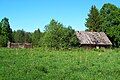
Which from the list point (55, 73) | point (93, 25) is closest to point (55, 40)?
point (93, 25)

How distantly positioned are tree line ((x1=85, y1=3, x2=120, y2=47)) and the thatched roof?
3986 millimetres

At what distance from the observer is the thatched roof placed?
232ft

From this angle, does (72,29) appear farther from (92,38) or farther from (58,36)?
(92,38)

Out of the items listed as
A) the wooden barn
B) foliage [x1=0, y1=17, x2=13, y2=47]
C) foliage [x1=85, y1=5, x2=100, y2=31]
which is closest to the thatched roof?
the wooden barn

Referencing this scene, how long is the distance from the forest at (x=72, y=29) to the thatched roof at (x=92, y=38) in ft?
14.6

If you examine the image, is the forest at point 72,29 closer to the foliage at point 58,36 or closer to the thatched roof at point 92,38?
the foliage at point 58,36

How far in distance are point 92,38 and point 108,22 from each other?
9508mm

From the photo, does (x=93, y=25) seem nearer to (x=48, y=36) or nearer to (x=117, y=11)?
(x=117, y=11)

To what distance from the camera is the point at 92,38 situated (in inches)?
2874

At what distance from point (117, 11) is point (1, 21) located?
32507mm

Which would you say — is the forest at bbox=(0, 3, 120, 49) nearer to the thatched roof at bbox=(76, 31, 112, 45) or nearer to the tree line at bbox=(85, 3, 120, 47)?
the tree line at bbox=(85, 3, 120, 47)

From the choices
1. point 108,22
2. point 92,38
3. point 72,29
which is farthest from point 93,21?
point 72,29

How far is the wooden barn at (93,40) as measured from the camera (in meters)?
70.5

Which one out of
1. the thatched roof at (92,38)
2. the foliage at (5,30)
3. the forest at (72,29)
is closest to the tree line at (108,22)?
the forest at (72,29)
